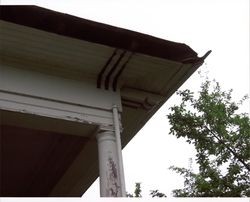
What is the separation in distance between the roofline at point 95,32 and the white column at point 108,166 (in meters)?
1.15

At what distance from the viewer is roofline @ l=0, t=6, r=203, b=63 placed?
4.91m

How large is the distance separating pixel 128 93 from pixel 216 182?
186 inches

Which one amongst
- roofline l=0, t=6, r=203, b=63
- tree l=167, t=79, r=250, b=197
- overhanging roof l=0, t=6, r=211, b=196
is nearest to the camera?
roofline l=0, t=6, r=203, b=63

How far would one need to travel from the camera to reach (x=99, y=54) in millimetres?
5527

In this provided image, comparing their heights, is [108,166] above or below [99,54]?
below

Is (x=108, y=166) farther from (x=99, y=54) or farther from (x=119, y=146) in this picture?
(x=99, y=54)

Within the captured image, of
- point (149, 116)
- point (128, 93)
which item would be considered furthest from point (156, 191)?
point (128, 93)

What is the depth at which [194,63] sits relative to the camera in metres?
5.60

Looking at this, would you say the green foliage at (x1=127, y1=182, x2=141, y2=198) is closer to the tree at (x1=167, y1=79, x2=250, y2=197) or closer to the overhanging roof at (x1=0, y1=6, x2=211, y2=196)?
the tree at (x1=167, y1=79, x2=250, y2=197)

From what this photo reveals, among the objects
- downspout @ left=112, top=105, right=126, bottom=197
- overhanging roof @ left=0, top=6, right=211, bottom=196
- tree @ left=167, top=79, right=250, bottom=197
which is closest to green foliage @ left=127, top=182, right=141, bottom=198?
tree @ left=167, top=79, right=250, bottom=197

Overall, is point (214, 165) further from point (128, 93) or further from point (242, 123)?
point (128, 93)

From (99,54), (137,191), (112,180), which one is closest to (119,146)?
(112,180)

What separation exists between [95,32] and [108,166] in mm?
1621

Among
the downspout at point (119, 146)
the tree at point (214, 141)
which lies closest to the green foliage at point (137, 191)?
the tree at point (214, 141)
